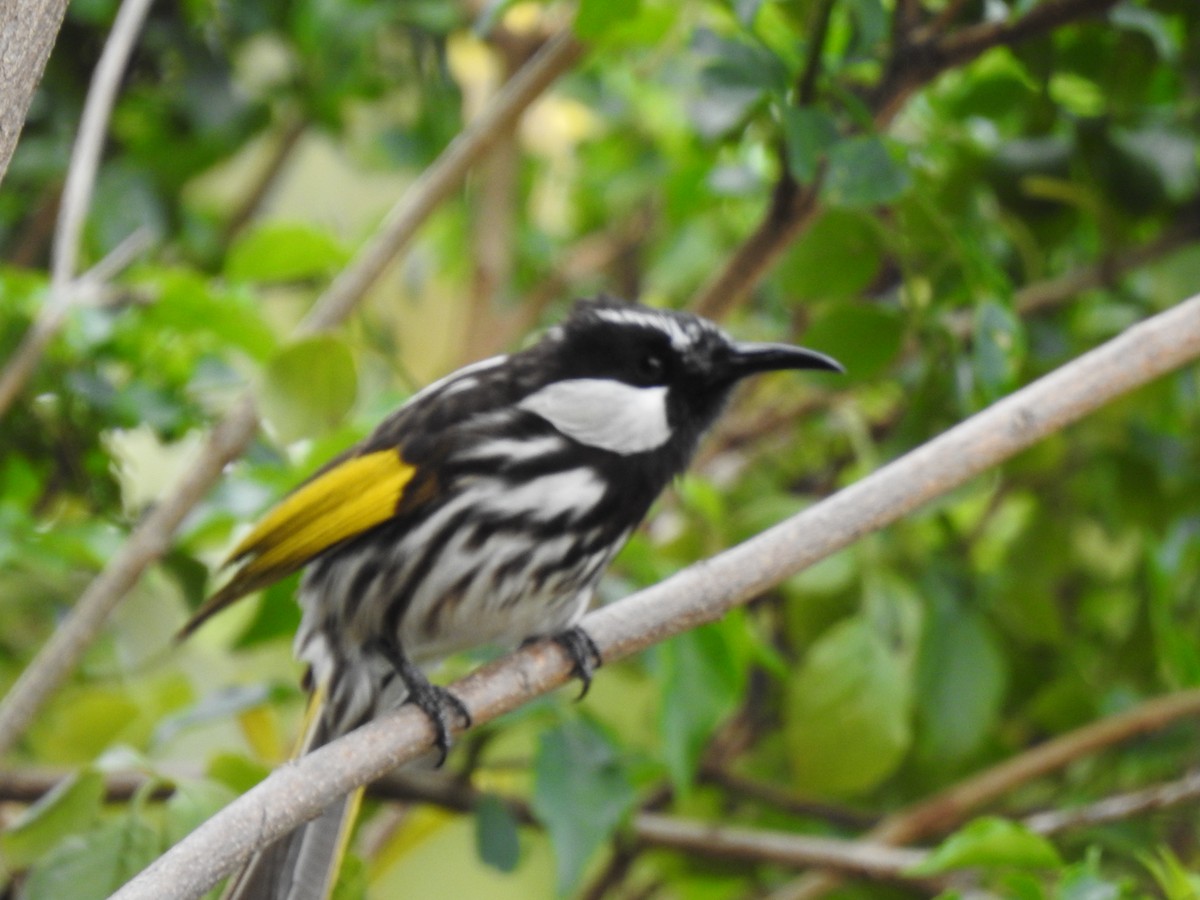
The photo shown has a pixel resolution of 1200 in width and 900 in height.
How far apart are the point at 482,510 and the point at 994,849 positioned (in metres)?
0.62

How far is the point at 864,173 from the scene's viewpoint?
149cm

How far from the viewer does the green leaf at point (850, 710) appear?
1736mm

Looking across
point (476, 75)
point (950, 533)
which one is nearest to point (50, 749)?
point (950, 533)

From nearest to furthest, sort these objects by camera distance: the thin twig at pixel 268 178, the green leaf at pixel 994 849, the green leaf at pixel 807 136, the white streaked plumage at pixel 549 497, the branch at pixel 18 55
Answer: the branch at pixel 18 55
the green leaf at pixel 994 849
the green leaf at pixel 807 136
the white streaked plumage at pixel 549 497
the thin twig at pixel 268 178

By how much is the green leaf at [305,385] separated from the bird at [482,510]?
7 cm

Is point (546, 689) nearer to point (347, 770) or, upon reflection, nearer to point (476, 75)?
point (347, 770)

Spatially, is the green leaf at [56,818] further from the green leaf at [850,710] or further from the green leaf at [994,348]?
the green leaf at [994,348]

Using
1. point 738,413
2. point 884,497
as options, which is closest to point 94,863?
point 884,497

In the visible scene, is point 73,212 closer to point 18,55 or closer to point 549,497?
point 549,497

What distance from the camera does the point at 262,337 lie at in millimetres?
1705

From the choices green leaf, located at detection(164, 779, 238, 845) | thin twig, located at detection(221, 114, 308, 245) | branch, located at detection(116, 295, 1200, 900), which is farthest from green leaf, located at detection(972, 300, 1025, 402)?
thin twig, located at detection(221, 114, 308, 245)

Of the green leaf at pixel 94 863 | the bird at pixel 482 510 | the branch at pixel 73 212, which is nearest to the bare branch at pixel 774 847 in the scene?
the bird at pixel 482 510

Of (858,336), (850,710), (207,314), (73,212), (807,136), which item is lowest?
(850,710)

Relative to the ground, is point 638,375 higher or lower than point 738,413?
higher
